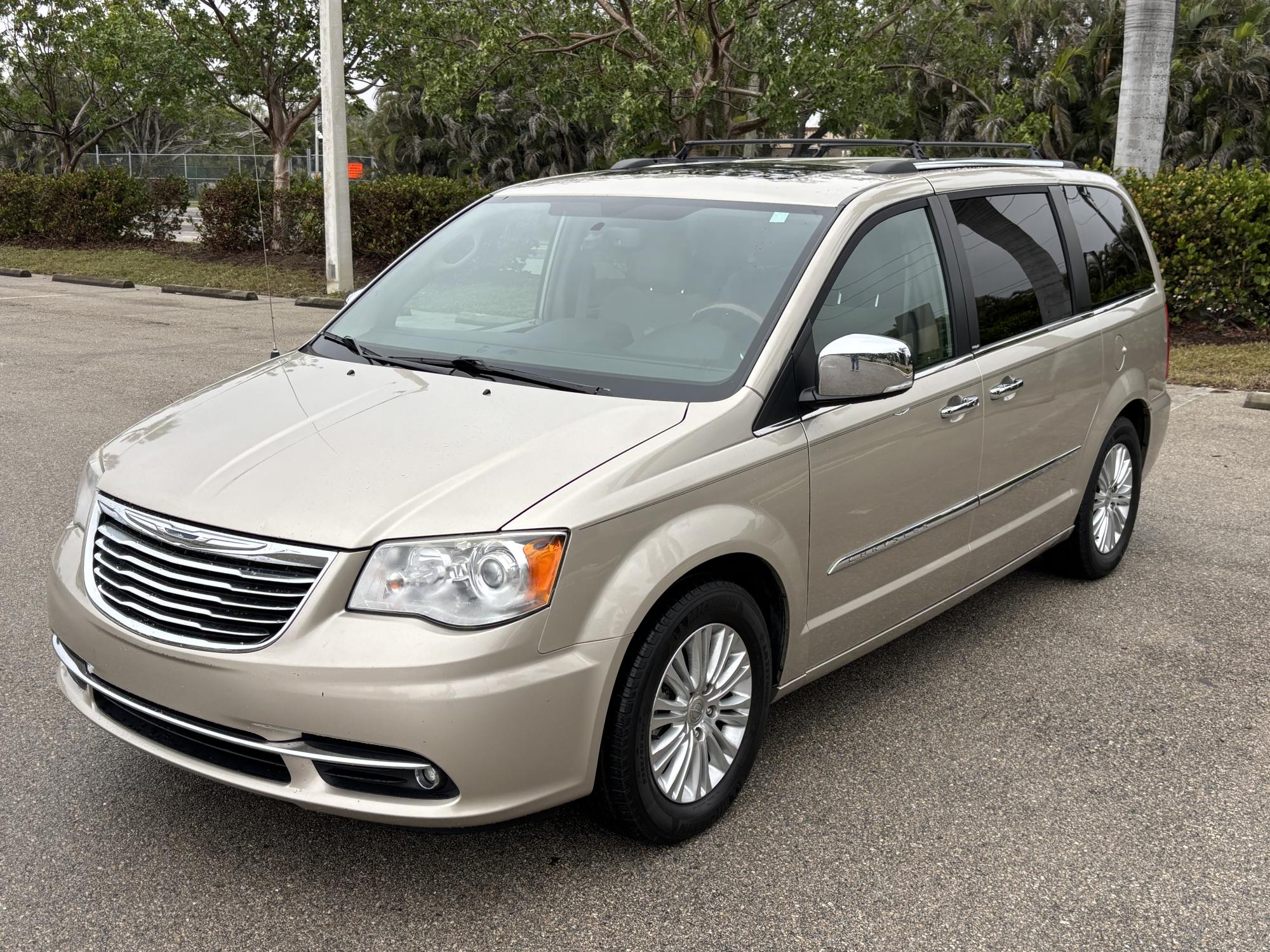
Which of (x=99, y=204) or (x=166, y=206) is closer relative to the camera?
(x=99, y=204)

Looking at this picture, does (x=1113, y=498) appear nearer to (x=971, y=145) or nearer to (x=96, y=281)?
(x=971, y=145)

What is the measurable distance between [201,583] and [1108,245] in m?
4.18

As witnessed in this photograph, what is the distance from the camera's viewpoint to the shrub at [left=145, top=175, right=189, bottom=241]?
2394 centimetres

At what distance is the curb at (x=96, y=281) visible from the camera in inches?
762

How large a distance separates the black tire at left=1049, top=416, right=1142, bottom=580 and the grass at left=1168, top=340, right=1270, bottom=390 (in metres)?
5.34

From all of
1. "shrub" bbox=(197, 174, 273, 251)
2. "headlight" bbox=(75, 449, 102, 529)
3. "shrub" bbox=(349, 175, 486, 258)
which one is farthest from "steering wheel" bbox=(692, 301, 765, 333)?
"shrub" bbox=(197, 174, 273, 251)

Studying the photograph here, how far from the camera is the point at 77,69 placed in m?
28.0

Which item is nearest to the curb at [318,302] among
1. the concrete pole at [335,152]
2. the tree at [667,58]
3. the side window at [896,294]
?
the concrete pole at [335,152]

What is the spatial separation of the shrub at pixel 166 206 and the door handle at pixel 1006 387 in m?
22.3

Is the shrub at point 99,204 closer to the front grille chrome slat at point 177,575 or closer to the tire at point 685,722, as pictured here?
the front grille chrome slat at point 177,575

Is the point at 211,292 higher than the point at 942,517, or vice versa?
the point at 942,517

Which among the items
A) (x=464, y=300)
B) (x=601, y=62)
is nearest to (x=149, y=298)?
(x=601, y=62)

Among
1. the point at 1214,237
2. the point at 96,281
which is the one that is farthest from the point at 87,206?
the point at 1214,237

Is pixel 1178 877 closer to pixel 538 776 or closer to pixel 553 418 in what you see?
pixel 538 776
